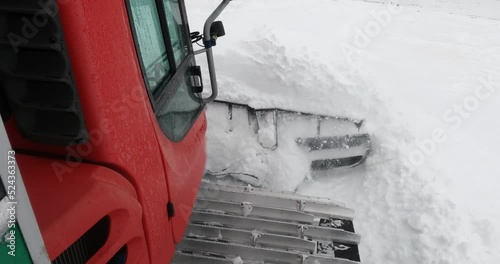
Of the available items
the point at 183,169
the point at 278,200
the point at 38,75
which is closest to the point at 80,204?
the point at 38,75

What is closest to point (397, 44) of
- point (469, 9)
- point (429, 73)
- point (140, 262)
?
point (429, 73)

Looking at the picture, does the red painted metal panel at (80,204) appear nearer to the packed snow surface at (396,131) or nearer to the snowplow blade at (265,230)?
the snowplow blade at (265,230)

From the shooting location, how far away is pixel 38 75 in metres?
1.27

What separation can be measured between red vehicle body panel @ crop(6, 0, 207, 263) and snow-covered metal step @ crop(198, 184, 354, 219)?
91 centimetres

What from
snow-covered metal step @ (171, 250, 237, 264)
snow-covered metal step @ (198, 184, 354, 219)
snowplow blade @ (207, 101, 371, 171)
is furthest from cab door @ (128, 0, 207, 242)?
snowplow blade @ (207, 101, 371, 171)

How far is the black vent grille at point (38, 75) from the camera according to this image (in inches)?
46.8

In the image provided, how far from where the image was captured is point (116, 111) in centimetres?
142

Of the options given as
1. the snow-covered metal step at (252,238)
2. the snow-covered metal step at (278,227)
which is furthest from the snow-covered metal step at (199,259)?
the snow-covered metal step at (278,227)

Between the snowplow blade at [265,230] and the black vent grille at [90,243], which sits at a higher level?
the black vent grille at [90,243]

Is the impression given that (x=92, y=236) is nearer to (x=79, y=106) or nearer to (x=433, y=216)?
(x=79, y=106)

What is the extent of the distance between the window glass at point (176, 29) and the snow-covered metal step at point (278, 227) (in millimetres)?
1010

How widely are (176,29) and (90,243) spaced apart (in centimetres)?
121

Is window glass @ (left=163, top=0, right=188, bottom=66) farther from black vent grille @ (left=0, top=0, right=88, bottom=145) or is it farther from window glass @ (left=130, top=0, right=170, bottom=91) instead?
black vent grille @ (left=0, top=0, right=88, bottom=145)

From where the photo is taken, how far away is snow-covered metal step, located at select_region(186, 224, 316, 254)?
92.5 inches
